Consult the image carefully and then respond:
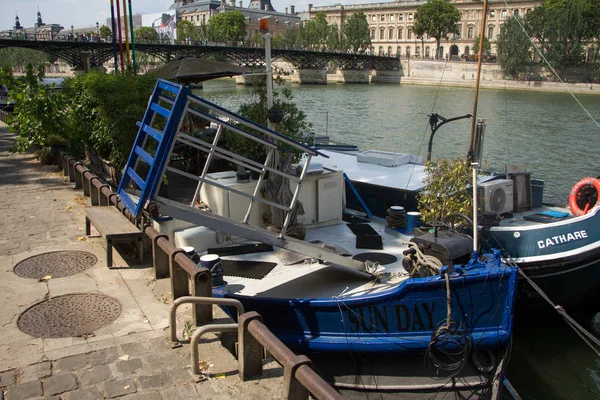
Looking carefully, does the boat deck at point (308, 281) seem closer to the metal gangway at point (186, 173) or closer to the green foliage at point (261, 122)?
the metal gangway at point (186, 173)

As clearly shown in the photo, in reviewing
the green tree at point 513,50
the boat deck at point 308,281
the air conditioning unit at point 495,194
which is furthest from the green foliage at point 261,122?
Answer: the green tree at point 513,50

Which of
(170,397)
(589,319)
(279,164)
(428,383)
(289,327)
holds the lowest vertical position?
(589,319)

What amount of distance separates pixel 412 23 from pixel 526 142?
96578 mm

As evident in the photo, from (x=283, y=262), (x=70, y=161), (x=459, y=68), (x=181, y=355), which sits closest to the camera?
(x=181, y=355)

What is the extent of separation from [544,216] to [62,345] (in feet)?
27.5

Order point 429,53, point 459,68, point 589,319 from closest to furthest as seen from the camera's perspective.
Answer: point 589,319, point 459,68, point 429,53

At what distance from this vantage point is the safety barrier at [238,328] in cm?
418

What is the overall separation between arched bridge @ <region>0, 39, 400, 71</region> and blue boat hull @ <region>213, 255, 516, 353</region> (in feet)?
135

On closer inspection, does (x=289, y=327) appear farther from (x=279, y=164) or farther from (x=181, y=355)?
(x=279, y=164)

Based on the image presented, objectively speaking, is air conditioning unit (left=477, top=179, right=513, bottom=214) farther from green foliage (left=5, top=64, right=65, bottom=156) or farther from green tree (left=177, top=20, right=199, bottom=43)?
green tree (left=177, top=20, right=199, bottom=43)

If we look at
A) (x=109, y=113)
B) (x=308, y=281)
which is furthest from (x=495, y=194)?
(x=109, y=113)

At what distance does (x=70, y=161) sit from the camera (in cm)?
1252

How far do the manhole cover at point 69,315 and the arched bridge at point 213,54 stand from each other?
4116cm

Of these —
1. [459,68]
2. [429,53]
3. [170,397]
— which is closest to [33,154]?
[170,397]
